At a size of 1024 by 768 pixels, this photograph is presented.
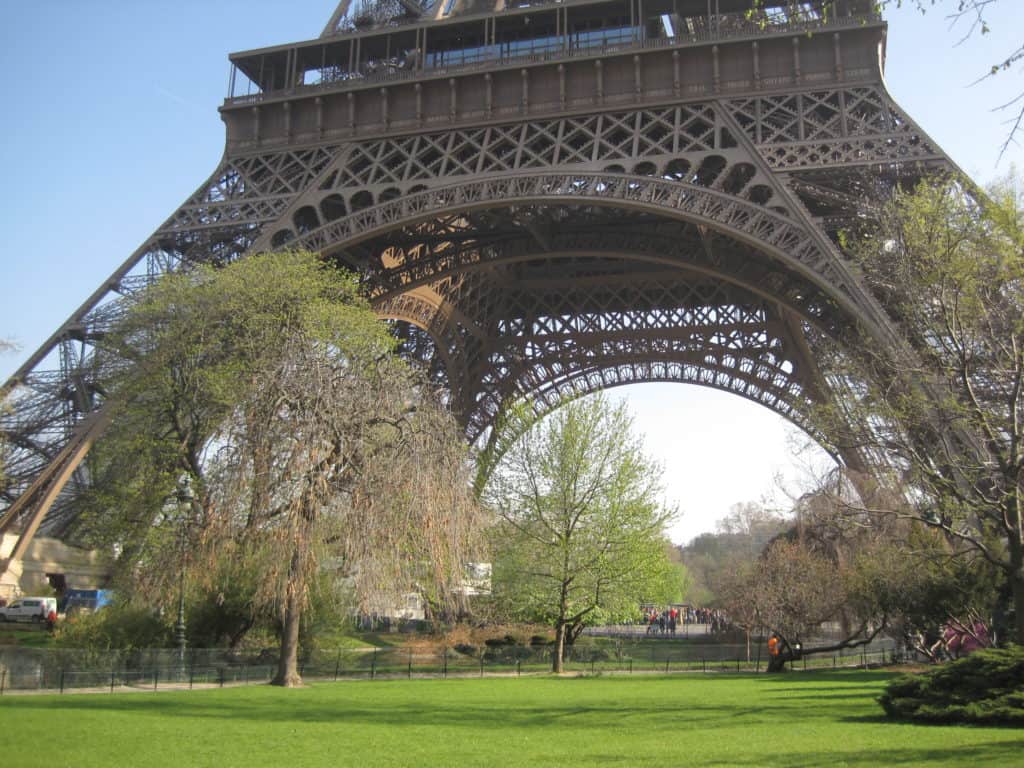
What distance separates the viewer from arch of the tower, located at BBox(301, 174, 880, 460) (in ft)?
96.7

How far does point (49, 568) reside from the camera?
35062 mm

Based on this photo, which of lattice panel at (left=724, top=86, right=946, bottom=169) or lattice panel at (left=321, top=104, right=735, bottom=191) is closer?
lattice panel at (left=724, top=86, right=946, bottom=169)

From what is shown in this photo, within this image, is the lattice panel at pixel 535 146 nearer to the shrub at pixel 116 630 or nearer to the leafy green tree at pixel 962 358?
the leafy green tree at pixel 962 358

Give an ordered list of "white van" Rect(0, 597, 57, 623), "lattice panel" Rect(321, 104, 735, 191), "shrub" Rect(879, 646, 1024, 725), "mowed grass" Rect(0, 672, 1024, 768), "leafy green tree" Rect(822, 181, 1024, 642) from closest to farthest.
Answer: "mowed grass" Rect(0, 672, 1024, 768), "shrub" Rect(879, 646, 1024, 725), "leafy green tree" Rect(822, 181, 1024, 642), "lattice panel" Rect(321, 104, 735, 191), "white van" Rect(0, 597, 57, 623)

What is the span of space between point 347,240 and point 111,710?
19.0m

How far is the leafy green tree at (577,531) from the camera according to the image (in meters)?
31.9

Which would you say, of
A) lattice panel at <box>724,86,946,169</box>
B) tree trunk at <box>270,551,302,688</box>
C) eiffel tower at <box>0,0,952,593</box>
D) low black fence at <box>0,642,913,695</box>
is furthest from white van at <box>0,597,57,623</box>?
lattice panel at <box>724,86,946,169</box>

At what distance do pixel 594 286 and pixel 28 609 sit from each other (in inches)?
1172

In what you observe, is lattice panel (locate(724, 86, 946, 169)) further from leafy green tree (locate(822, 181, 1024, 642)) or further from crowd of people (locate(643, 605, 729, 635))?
crowd of people (locate(643, 605, 729, 635))

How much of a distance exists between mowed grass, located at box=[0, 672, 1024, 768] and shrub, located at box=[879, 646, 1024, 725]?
0.36 m

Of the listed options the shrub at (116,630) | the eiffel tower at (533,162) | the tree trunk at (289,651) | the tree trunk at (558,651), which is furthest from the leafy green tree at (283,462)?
the tree trunk at (558,651)

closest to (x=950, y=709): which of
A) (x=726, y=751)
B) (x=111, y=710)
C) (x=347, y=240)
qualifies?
(x=726, y=751)

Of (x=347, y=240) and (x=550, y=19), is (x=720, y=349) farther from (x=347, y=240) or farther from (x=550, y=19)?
(x=347, y=240)

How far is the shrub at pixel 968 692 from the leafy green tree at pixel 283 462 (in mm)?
10498
